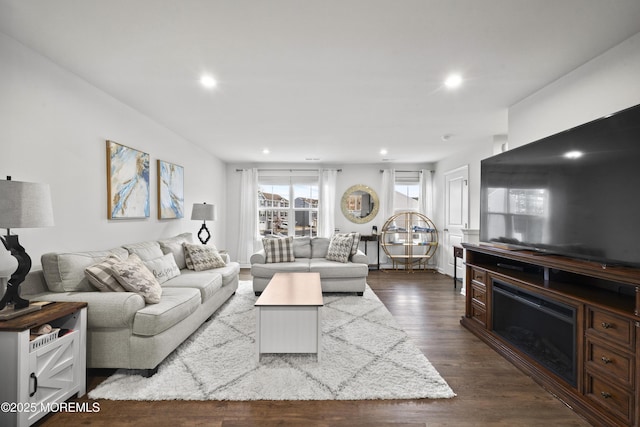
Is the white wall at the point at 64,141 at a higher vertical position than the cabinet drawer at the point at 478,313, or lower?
higher

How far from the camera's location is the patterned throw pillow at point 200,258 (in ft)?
12.0

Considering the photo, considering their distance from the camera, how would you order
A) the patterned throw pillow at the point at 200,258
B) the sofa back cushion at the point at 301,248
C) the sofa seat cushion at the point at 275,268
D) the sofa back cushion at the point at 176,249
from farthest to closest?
the sofa back cushion at the point at 301,248 → the sofa seat cushion at the point at 275,268 → the patterned throw pillow at the point at 200,258 → the sofa back cushion at the point at 176,249

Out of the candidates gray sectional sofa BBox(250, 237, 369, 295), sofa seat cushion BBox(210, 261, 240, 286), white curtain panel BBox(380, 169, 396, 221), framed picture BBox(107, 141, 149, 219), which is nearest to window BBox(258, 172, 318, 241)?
white curtain panel BBox(380, 169, 396, 221)

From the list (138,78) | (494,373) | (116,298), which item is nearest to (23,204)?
(116,298)

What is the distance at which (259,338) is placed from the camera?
2.34 m

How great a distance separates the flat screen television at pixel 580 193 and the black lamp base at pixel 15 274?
362 cm

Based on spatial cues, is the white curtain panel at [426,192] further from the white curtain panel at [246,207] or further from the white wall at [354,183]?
Answer: the white curtain panel at [246,207]

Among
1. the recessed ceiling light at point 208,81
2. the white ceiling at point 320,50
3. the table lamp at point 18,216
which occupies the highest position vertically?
the white ceiling at point 320,50

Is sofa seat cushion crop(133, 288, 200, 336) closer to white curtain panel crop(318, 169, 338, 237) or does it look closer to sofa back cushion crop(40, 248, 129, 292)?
sofa back cushion crop(40, 248, 129, 292)

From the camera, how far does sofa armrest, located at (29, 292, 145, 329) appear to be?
2.01 m

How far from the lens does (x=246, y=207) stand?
21.0 ft

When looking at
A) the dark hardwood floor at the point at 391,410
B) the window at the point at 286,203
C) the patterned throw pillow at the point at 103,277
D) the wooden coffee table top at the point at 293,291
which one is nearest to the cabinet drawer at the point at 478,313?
the dark hardwood floor at the point at 391,410

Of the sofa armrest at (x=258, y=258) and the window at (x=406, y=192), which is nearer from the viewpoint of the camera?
the sofa armrest at (x=258, y=258)

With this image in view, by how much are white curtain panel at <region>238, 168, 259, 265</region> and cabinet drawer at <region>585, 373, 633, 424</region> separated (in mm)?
5746
